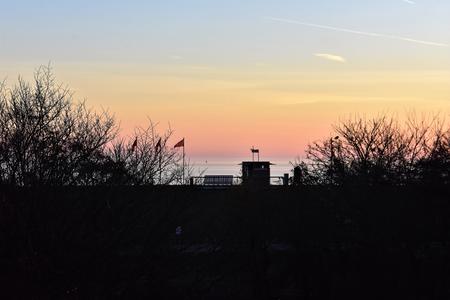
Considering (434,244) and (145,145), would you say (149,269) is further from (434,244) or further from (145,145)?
(434,244)

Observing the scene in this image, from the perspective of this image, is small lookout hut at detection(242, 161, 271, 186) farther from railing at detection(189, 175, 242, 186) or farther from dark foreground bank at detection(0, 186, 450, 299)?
dark foreground bank at detection(0, 186, 450, 299)

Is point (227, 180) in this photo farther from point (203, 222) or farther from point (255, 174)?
point (203, 222)

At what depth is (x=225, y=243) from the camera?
24.4 metres

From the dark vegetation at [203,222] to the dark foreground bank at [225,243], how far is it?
4cm

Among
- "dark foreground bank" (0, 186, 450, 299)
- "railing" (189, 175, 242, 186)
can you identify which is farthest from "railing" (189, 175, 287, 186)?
"dark foreground bank" (0, 186, 450, 299)

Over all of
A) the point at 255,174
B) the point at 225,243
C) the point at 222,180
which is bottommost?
the point at 225,243

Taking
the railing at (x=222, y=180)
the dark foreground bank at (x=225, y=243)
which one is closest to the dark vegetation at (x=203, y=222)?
the dark foreground bank at (x=225, y=243)

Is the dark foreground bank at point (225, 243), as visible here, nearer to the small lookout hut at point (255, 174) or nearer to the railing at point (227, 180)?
the small lookout hut at point (255, 174)

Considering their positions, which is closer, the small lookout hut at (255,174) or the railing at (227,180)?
the small lookout hut at (255,174)

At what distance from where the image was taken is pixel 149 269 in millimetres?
18500

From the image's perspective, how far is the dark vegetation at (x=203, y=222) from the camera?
16203 mm

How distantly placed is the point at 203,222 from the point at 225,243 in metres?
4.05

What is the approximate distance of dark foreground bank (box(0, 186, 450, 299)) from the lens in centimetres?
1575

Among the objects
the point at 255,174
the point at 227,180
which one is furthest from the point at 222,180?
the point at 255,174
